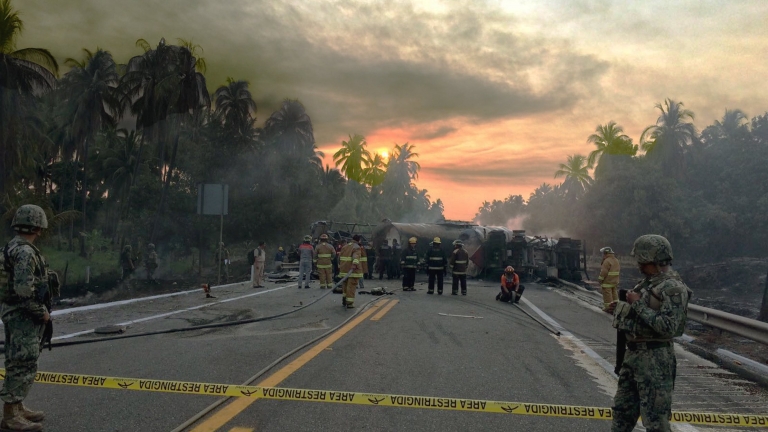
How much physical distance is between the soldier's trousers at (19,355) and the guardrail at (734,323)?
26.2 feet

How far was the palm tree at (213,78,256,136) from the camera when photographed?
141 ft

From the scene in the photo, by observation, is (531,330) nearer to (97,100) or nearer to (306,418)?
(306,418)

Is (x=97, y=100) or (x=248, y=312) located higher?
(x=97, y=100)

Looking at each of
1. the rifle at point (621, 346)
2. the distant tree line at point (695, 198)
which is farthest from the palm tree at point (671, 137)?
the rifle at point (621, 346)

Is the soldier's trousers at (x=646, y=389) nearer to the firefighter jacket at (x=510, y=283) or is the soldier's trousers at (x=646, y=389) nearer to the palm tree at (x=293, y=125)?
the firefighter jacket at (x=510, y=283)

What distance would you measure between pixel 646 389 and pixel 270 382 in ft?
11.8

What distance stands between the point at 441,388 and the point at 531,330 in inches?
190

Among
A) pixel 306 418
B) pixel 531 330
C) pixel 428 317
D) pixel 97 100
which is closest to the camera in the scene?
pixel 306 418

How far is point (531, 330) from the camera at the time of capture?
1008cm

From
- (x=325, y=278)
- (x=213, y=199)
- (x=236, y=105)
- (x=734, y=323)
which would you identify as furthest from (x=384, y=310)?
(x=236, y=105)

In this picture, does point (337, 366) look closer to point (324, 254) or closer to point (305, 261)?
point (324, 254)

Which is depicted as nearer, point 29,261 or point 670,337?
point 670,337

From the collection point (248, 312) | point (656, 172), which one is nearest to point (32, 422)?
point (248, 312)

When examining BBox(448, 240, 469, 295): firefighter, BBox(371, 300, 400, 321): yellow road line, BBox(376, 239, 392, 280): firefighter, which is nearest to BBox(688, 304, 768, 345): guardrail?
BBox(371, 300, 400, 321): yellow road line
